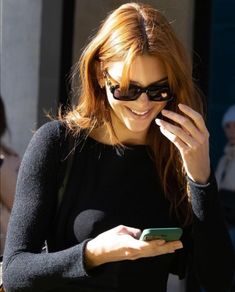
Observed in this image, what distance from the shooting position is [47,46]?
5.48 m

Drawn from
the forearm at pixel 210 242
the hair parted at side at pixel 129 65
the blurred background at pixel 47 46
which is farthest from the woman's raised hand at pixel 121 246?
the blurred background at pixel 47 46

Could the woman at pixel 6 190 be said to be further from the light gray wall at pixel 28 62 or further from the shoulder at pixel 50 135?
the shoulder at pixel 50 135

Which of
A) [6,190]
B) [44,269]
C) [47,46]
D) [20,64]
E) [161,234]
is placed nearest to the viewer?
[161,234]

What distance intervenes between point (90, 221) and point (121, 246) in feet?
0.77

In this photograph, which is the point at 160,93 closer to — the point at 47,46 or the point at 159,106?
the point at 159,106

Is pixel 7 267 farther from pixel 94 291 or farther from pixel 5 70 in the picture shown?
pixel 5 70

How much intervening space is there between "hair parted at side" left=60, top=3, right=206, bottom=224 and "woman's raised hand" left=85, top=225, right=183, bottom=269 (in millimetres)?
296

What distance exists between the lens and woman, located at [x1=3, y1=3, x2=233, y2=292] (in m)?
2.13

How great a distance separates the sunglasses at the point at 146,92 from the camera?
84.2 inches

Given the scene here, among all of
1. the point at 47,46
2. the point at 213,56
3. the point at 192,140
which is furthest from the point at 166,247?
the point at 213,56

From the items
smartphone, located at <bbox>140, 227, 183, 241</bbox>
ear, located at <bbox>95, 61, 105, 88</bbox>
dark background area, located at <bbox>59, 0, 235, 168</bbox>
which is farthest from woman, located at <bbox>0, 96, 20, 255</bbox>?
smartphone, located at <bbox>140, 227, 183, 241</bbox>

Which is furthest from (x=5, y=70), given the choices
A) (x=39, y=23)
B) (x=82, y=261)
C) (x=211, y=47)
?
(x=82, y=261)

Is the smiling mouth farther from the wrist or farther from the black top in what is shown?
the wrist

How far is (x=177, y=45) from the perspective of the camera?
220 centimetres
